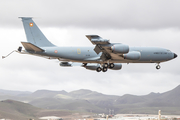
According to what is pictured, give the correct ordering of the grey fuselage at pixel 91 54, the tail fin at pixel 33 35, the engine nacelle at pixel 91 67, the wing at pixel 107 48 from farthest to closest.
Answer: the engine nacelle at pixel 91 67 → the tail fin at pixel 33 35 → the grey fuselage at pixel 91 54 → the wing at pixel 107 48

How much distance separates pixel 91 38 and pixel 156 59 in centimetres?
2098

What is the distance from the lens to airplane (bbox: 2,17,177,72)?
6988 centimetres

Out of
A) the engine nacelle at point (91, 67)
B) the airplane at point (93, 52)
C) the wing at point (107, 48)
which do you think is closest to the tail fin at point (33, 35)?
the airplane at point (93, 52)

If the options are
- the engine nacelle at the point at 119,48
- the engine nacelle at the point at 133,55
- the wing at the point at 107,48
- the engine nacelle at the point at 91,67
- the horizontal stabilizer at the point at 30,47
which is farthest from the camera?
the engine nacelle at the point at 91,67

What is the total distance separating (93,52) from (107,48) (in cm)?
656

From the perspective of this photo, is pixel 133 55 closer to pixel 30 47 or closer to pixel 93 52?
pixel 93 52

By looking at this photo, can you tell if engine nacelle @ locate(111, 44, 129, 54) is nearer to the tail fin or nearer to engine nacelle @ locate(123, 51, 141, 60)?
engine nacelle @ locate(123, 51, 141, 60)

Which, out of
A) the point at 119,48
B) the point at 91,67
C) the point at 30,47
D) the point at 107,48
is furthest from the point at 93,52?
the point at 30,47

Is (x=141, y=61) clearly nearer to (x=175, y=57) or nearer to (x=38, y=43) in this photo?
(x=175, y=57)

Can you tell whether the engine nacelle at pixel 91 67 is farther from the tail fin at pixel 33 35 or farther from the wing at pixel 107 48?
the tail fin at pixel 33 35

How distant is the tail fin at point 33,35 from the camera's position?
2940 inches

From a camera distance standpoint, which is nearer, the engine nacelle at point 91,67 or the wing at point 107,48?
the wing at point 107,48

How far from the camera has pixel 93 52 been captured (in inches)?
2958

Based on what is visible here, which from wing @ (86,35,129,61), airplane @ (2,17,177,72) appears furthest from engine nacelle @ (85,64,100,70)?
wing @ (86,35,129,61)
